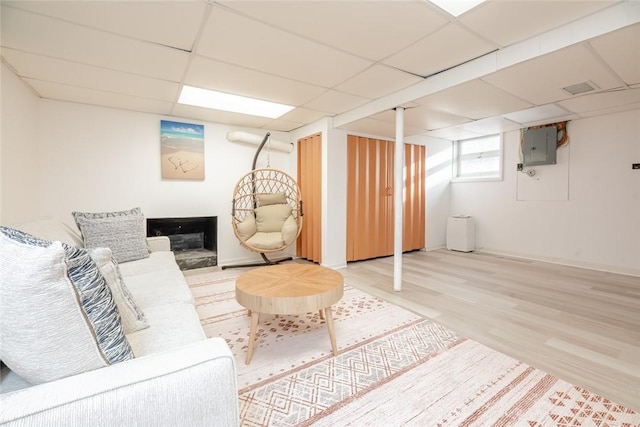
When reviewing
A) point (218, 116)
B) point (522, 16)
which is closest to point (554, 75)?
point (522, 16)

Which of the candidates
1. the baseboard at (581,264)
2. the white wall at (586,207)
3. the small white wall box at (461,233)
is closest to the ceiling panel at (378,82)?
the white wall at (586,207)

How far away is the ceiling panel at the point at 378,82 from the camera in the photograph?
8.55 feet

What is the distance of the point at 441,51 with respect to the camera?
7.36 feet

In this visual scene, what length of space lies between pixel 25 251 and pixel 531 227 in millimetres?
5771

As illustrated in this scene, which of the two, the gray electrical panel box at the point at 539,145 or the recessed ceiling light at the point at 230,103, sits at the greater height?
the recessed ceiling light at the point at 230,103

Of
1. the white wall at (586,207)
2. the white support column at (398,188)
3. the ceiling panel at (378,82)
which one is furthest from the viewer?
the white wall at (586,207)

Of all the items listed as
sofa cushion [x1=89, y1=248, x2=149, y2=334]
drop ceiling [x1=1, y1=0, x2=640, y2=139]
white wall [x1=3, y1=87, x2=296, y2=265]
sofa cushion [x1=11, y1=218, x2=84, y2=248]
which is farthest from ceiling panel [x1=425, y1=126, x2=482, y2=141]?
sofa cushion [x1=11, y1=218, x2=84, y2=248]

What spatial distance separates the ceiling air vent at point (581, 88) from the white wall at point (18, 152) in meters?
5.05

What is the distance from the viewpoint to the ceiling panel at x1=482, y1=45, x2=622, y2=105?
2092 millimetres

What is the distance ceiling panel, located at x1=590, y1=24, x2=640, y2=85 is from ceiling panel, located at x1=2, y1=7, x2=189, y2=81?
3007 mm

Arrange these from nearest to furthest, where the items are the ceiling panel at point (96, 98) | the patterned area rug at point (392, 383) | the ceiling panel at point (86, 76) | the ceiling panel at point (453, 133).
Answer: the patterned area rug at point (392, 383) → the ceiling panel at point (86, 76) → the ceiling panel at point (96, 98) → the ceiling panel at point (453, 133)

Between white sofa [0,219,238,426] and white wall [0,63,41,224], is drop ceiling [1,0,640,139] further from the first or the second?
white sofa [0,219,238,426]

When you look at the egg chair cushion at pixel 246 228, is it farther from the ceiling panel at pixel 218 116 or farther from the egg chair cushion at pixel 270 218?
the ceiling panel at pixel 218 116

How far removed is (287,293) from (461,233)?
14.8ft
